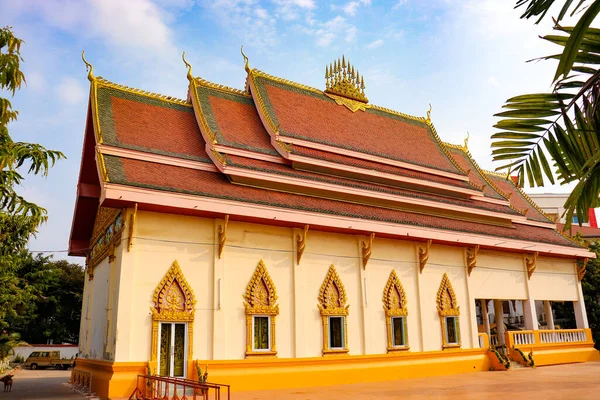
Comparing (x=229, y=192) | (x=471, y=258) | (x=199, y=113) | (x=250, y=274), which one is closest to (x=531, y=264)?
(x=471, y=258)

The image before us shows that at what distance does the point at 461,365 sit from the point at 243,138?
895 centimetres

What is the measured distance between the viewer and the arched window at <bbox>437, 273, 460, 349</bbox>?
15.1m

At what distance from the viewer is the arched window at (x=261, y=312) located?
12.0 meters

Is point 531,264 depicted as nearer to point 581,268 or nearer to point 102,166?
point 581,268

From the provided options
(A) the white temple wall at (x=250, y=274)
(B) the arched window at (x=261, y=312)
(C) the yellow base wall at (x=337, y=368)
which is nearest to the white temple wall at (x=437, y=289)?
(C) the yellow base wall at (x=337, y=368)

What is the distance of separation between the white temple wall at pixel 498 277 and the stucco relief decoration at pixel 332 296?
4.93m

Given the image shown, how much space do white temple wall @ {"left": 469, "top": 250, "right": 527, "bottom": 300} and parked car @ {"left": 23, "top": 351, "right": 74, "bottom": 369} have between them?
2243 centimetres

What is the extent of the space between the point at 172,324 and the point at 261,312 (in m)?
2.08

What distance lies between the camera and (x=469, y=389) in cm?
1104

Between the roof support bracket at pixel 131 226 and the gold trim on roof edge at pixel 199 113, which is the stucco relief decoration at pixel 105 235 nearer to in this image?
the roof support bracket at pixel 131 226

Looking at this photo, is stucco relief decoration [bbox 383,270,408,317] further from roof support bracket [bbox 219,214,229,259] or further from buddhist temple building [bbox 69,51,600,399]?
roof support bracket [bbox 219,214,229,259]

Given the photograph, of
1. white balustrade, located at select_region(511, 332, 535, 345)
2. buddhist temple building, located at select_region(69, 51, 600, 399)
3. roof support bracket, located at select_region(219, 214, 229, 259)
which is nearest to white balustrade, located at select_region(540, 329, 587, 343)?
buddhist temple building, located at select_region(69, 51, 600, 399)

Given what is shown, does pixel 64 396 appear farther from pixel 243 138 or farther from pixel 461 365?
pixel 461 365

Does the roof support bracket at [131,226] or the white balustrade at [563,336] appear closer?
the roof support bracket at [131,226]
